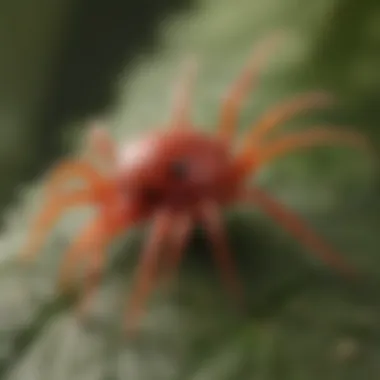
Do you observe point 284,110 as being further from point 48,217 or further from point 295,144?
point 48,217

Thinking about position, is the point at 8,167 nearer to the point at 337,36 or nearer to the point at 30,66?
the point at 30,66

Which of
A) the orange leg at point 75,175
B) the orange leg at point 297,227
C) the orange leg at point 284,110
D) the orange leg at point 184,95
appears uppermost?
the orange leg at point 184,95

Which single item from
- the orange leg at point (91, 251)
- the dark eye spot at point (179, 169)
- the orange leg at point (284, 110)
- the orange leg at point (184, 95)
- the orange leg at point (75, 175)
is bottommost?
the orange leg at point (91, 251)

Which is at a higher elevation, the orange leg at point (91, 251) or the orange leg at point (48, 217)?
the orange leg at point (48, 217)

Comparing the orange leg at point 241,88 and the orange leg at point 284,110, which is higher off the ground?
the orange leg at point 241,88

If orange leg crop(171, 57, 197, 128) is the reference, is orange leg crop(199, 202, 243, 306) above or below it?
below

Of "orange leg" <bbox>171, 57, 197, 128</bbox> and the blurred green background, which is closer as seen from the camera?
the blurred green background

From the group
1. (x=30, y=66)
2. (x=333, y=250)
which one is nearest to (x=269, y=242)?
(x=333, y=250)

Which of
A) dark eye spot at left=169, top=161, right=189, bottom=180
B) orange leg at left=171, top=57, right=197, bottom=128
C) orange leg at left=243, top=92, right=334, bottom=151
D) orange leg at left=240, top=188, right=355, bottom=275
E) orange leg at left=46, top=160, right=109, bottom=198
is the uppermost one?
orange leg at left=171, top=57, right=197, bottom=128

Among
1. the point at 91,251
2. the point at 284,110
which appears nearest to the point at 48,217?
the point at 91,251

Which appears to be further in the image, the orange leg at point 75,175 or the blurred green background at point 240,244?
the orange leg at point 75,175
